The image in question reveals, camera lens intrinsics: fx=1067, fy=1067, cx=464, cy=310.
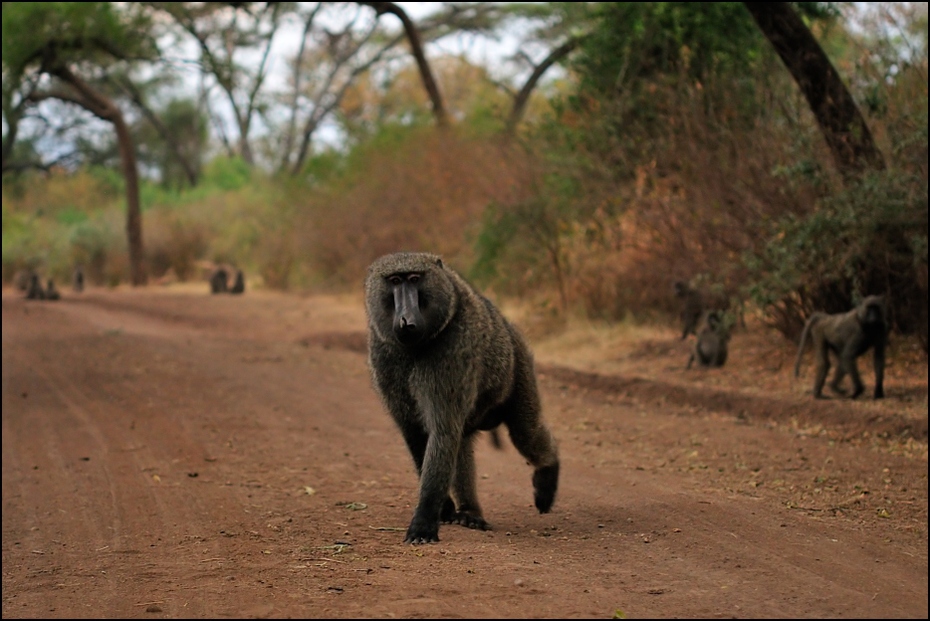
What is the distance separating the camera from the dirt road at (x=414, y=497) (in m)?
4.15

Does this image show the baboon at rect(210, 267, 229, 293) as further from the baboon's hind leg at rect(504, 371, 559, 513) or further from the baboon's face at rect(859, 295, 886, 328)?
the baboon's hind leg at rect(504, 371, 559, 513)

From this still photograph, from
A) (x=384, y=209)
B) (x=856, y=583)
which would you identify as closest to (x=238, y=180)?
(x=384, y=209)

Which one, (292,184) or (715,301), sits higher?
(292,184)

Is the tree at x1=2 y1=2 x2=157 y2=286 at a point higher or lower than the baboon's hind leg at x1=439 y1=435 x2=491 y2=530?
higher

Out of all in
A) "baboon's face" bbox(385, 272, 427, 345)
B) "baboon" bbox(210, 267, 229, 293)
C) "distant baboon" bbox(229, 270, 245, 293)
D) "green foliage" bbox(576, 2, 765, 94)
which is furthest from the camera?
"distant baboon" bbox(229, 270, 245, 293)

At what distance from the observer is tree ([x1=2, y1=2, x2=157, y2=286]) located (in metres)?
19.1

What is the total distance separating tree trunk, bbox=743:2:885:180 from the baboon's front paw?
19.9 feet

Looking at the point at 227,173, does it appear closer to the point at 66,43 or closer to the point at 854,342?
the point at 66,43

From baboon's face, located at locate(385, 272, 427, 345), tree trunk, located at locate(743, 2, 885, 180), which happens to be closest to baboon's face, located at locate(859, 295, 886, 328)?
tree trunk, located at locate(743, 2, 885, 180)

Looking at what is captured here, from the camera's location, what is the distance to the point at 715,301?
13750 millimetres

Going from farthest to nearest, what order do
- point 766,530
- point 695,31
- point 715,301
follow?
point 695,31
point 715,301
point 766,530

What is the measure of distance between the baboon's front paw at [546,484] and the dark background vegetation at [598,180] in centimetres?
527

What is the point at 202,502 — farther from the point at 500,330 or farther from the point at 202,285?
the point at 202,285

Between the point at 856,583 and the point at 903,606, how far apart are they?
47 cm
